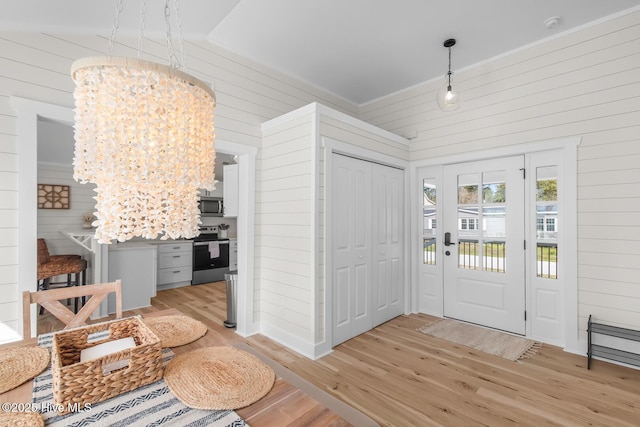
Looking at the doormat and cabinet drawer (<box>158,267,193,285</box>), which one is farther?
cabinet drawer (<box>158,267,193,285</box>)

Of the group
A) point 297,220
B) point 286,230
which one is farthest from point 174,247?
point 297,220

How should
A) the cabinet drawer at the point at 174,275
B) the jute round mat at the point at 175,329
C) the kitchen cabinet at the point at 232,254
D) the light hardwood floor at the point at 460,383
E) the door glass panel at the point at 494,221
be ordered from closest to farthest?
the jute round mat at the point at 175,329 → the light hardwood floor at the point at 460,383 → the door glass panel at the point at 494,221 → the cabinet drawer at the point at 174,275 → the kitchen cabinet at the point at 232,254

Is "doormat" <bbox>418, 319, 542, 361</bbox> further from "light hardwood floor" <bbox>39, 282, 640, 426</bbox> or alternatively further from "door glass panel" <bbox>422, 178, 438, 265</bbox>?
"door glass panel" <bbox>422, 178, 438, 265</bbox>

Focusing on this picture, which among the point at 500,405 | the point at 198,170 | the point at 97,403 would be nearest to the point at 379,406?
the point at 500,405

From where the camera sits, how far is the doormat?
2.93 meters

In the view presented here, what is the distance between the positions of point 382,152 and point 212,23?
7.23 feet

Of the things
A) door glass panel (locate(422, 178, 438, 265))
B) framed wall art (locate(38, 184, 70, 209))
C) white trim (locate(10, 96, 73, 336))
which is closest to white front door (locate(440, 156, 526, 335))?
door glass panel (locate(422, 178, 438, 265))

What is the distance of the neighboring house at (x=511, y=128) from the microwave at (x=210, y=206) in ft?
10.3

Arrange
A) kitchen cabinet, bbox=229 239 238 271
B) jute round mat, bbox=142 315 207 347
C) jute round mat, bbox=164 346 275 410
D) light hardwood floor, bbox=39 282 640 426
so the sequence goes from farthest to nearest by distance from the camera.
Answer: kitchen cabinet, bbox=229 239 238 271 < light hardwood floor, bbox=39 282 640 426 < jute round mat, bbox=142 315 207 347 < jute round mat, bbox=164 346 275 410

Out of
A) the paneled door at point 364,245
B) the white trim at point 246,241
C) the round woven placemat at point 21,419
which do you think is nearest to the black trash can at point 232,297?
the white trim at point 246,241

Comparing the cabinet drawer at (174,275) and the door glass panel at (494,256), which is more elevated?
the door glass panel at (494,256)

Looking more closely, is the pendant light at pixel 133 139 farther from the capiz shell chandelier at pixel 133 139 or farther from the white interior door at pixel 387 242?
the white interior door at pixel 387 242

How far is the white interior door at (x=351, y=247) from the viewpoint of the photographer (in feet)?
10.3

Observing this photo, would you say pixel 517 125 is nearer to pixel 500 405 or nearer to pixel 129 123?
pixel 500 405
